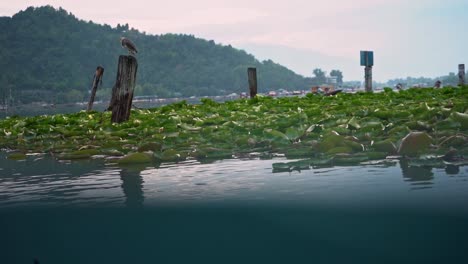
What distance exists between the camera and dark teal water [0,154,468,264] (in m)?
A: 2.77

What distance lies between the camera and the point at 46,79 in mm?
154625

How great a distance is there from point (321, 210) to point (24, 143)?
6639 mm

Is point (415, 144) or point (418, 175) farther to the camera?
point (415, 144)

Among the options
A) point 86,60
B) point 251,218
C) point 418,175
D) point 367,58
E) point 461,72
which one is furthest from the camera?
point 86,60

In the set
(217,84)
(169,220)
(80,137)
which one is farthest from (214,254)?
(217,84)

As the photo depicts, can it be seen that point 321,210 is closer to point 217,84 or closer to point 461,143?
point 461,143

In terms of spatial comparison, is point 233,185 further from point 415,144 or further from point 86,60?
point 86,60

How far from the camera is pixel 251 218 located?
324 centimetres

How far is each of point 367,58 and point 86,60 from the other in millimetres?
155350

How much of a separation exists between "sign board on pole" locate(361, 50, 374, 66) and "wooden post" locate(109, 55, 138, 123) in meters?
11.3

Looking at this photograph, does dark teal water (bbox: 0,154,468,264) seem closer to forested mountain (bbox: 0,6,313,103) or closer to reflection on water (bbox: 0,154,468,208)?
reflection on water (bbox: 0,154,468,208)

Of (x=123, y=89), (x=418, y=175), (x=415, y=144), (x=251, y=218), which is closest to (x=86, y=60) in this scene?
(x=123, y=89)

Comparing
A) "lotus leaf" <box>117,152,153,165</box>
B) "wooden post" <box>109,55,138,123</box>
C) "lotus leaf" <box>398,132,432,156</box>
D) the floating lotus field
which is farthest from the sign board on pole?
"lotus leaf" <box>398,132,432,156</box>

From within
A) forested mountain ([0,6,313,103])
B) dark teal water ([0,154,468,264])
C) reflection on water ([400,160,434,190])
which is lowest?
dark teal water ([0,154,468,264])
